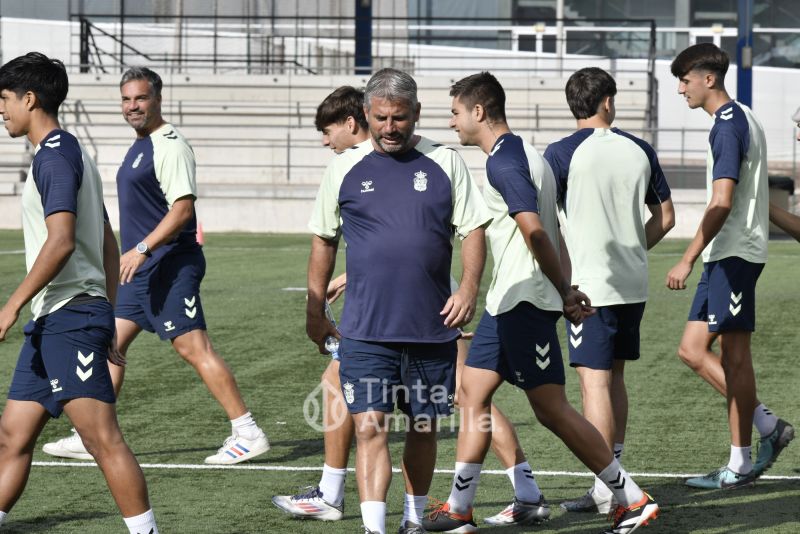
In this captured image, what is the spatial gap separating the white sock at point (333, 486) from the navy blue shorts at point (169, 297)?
1539 millimetres

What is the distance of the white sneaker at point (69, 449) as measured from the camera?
22.0ft

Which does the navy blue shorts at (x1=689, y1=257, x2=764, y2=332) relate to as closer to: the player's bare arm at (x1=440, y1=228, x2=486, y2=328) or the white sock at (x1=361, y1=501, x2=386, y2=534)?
the player's bare arm at (x1=440, y1=228, x2=486, y2=328)

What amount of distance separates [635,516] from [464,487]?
69 cm

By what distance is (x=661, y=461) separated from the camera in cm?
659

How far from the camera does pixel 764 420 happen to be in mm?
6395

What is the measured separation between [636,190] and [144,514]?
2.47 meters

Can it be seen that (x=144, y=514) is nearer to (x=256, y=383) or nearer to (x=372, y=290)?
(x=372, y=290)

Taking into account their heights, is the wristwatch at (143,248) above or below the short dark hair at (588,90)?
below

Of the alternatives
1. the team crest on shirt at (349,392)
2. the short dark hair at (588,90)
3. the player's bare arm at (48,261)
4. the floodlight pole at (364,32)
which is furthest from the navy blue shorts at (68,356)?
the floodlight pole at (364,32)

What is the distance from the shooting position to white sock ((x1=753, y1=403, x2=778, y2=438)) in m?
6.38

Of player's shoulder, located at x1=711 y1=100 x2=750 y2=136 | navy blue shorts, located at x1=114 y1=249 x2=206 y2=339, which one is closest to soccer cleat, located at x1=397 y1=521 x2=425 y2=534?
navy blue shorts, located at x1=114 y1=249 x2=206 y2=339

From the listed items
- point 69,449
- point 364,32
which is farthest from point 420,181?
point 364,32

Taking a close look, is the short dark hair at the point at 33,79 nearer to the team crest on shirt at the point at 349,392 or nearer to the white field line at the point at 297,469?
the team crest on shirt at the point at 349,392

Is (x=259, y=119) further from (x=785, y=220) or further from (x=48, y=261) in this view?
(x=48, y=261)
